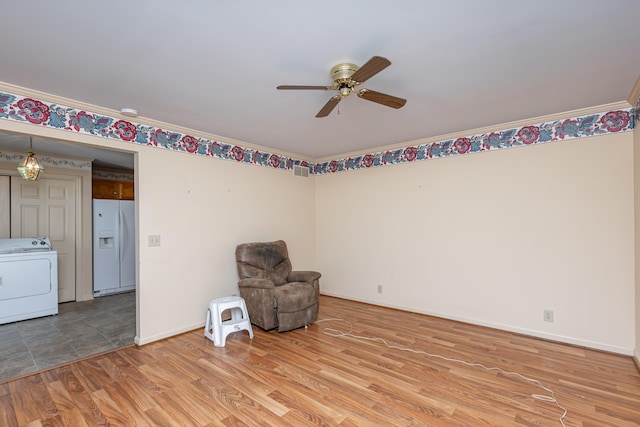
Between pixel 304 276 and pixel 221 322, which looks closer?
pixel 221 322

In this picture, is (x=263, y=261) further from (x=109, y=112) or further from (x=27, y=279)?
(x=27, y=279)

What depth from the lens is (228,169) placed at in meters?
3.86

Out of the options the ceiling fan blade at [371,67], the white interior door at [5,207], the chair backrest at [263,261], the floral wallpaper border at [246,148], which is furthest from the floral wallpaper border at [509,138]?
the white interior door at [5,207]

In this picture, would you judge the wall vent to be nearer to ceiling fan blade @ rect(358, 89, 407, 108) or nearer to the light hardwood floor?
the light hardwood floor

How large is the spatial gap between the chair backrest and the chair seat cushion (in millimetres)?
499

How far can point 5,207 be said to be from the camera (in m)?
4.20

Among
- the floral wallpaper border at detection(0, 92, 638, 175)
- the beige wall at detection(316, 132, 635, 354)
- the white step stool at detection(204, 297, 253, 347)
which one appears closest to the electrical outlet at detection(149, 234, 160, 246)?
the white step stool at detection(204, 297, 253, 347)

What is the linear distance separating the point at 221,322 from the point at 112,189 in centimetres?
405

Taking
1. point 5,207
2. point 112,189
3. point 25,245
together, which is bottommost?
point 25,245

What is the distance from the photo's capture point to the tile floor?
2.68 m

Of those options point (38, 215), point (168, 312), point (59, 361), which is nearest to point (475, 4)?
point (168, 312)

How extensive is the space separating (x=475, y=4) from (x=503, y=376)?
2600 mm

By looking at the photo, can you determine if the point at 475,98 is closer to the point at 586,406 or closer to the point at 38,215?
the point at 586,406

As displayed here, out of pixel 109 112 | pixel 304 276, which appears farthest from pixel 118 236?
pixel 304 276
